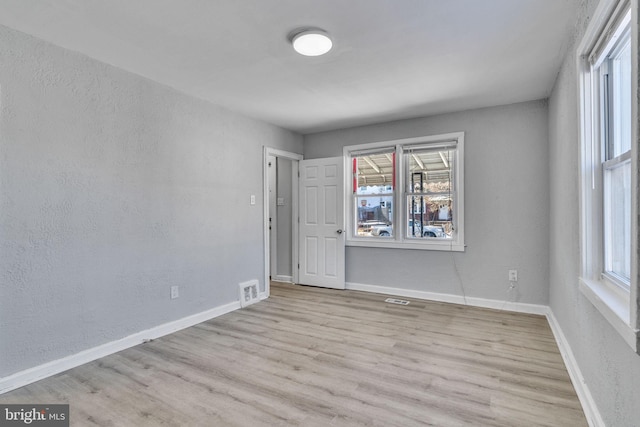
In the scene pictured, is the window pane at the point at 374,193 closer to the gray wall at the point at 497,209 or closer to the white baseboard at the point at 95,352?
the gray wall at the point at 497,209

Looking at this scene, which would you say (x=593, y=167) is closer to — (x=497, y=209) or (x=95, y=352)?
(x=497, y=209)

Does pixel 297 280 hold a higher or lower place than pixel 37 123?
lower

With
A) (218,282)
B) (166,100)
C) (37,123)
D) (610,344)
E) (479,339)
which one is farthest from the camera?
(218,282)

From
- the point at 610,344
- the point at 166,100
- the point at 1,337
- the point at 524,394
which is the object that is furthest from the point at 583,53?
the point at 1,337

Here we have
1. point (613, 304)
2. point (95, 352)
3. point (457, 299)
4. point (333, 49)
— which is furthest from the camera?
point (457, 299)

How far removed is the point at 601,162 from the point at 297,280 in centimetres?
414

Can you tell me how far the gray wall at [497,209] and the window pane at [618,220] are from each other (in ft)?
6.87

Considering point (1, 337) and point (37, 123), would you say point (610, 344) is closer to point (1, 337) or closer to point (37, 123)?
point (1, 337)

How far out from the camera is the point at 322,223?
504cm

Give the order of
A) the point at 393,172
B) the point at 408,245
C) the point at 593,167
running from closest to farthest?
the point at 593,167 < the point at 408,245 < the point at 393,172

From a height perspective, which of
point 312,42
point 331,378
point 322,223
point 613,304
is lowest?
point 331,378

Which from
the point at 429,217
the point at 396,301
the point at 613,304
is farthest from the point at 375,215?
the point at 613,304

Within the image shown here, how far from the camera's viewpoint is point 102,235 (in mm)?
2730

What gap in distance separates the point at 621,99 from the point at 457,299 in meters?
3.01
